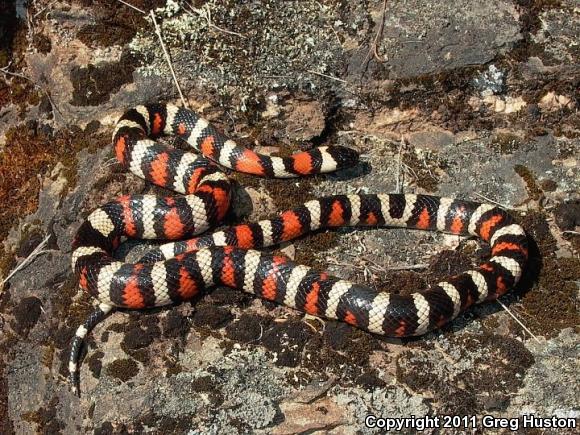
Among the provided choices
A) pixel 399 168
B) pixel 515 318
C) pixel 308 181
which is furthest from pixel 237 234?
pixel 515 318

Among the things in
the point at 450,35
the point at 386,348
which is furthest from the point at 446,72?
the point at 386,348

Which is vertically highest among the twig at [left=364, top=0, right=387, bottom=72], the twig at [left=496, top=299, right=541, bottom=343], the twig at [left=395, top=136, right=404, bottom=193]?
the twig at [left=364, top=0, right=387, bottom=72]

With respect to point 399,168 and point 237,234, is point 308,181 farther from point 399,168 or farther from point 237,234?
point 237,234

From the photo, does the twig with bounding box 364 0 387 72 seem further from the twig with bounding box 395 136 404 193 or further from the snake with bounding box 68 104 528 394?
the snake with bounding box 68 104 528 394

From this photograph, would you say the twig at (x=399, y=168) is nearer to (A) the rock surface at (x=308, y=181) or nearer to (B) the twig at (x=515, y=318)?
(A) the rock surface at (x=308, y=181)

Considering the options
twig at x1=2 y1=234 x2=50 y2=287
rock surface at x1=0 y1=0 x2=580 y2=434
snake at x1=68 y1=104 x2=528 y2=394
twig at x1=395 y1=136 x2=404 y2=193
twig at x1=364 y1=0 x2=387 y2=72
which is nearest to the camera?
rock surface at x1=0 y1=0 x2=580 y2=434

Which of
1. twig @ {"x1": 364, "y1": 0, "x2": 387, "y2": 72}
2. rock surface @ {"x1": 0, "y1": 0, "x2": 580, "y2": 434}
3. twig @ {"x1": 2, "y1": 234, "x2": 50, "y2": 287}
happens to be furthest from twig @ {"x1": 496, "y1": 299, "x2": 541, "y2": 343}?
twig @ {"x1": 2, "y1": 234, "x2": 50, "y2": 287}
